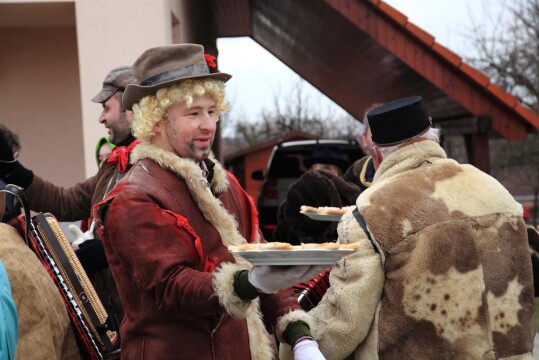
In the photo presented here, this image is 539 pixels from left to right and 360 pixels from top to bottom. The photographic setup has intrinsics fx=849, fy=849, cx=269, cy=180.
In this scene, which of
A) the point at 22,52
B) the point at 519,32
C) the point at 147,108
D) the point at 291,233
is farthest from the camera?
the point at 519,32

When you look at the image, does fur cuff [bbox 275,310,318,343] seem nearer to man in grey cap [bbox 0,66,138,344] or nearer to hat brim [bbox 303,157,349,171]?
man in grey cap [bbox 0,66,138,344]

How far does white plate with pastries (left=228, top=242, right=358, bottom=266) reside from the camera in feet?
7.58

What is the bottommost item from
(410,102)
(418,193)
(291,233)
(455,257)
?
(291,233)

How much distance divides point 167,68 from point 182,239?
23.8 inches

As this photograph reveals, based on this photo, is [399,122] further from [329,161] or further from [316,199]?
[329,161]

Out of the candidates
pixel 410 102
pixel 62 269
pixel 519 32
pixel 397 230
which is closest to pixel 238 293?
pixel 397 230

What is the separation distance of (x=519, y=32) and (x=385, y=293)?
23.3 metres

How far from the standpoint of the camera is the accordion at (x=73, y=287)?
360cm

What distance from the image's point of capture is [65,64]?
416 inches

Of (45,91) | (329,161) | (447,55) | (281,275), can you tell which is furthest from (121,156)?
(45,91)

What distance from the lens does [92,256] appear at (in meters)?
4.02

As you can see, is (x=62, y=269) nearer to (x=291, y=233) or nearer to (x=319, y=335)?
(x=319, y=335)

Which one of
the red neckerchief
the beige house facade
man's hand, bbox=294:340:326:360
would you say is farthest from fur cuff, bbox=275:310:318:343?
the beige house facade

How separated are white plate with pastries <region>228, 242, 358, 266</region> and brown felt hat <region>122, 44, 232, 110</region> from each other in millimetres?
738
